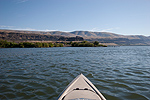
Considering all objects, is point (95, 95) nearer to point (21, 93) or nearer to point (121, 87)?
point (121, 87)

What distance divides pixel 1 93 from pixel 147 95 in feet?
28.3

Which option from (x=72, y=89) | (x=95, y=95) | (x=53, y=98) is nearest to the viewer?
(x=95, y=95)

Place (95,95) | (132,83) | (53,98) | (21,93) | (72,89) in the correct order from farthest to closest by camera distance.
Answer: (132,83), (21,93), (53,98), (72,89), (95,95)

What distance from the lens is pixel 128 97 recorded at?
265 inches

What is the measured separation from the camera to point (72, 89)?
5.62m

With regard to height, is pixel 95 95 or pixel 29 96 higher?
pixel 95 95

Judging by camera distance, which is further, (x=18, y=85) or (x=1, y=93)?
(x=18, y=85)

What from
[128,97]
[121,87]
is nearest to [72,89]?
→ [128,97]

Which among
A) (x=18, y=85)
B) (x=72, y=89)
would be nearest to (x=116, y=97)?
(x=72, y=89)

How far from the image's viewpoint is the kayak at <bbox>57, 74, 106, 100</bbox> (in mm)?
4879

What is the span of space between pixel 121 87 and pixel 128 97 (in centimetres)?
153

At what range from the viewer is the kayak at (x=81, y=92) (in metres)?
4.88

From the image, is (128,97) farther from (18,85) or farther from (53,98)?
(18,85)

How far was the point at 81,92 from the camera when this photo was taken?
17.4ft
